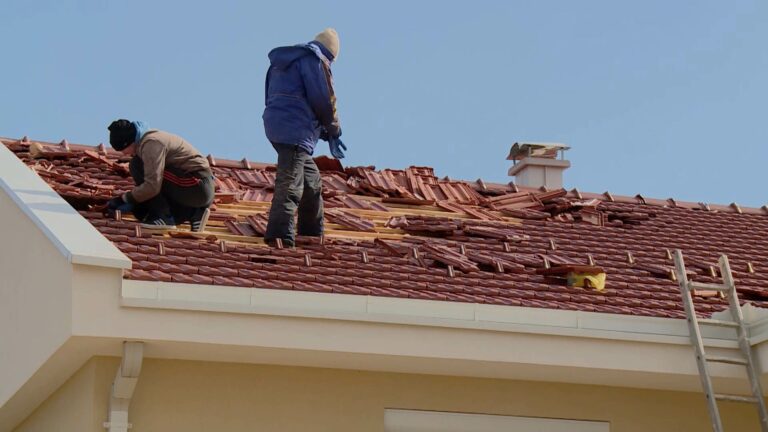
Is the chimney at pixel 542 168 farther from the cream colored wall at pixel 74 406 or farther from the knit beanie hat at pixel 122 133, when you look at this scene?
the cream colored wall at pixel 74 406

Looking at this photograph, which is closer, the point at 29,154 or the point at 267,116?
the point at 267,116

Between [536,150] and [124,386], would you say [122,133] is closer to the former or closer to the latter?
[124,386]

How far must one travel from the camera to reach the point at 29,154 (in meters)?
13.1

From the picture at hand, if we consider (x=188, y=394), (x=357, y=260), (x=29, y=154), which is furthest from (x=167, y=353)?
(x=29, y=154)

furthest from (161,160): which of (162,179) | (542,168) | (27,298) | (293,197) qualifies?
(542,168)

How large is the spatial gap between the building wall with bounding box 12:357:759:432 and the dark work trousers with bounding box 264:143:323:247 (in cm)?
186

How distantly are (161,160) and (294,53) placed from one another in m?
1.38

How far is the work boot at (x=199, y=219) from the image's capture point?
1125 centimetres

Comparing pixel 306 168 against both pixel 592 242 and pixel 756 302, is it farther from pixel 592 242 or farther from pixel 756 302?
pixel 756 302

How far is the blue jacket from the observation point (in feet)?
37.5

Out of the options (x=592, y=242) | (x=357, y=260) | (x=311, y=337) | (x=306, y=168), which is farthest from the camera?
(x=592, y=242)

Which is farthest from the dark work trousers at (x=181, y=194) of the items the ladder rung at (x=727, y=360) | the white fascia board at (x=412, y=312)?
the ladder rung at (x=727, y=360)

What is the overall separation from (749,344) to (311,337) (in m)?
3.01

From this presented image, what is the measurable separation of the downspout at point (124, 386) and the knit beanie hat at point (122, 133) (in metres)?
3.03
